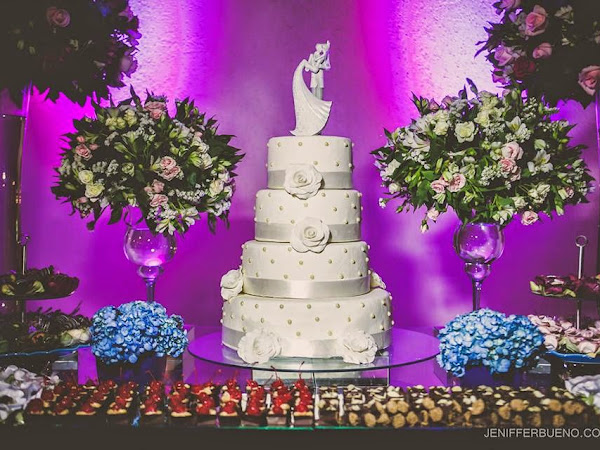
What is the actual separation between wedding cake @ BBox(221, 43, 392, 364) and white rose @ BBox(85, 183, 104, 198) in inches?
26.9

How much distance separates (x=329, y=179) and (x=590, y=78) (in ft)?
4.41

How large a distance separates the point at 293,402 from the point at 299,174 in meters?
1.08

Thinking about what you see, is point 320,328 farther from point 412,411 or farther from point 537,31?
point 537,31

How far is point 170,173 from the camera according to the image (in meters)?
3.82

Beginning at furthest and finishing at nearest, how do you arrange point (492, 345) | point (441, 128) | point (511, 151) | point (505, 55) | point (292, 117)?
point (292, 117) → point (505, 55) → point (441, 128) → point (511, 151) → point (492, 345)

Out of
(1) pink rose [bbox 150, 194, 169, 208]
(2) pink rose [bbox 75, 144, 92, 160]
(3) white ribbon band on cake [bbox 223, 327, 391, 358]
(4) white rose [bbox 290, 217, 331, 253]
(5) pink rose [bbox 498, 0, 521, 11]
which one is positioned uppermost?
(5) pink rose [bbox 498, 0, 521, 11]

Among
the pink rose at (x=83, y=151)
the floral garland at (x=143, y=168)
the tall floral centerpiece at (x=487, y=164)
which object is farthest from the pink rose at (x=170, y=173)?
the tall floral centerpiece at (x=487, y=164)

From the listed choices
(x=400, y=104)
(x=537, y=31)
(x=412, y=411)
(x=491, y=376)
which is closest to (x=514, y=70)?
(x=537, y=31)

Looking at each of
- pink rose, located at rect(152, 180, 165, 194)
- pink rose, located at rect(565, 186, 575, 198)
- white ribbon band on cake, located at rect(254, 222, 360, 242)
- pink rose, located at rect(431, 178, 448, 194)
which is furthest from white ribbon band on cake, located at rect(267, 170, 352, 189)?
pink rose, located at rect(565, 186, 575, 198)

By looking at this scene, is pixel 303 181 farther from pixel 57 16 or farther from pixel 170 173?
pixel 57 16

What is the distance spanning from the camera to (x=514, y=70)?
4.19 meters

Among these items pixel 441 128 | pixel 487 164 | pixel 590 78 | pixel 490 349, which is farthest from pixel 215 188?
pixel 590 78

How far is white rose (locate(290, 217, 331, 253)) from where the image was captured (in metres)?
3.65

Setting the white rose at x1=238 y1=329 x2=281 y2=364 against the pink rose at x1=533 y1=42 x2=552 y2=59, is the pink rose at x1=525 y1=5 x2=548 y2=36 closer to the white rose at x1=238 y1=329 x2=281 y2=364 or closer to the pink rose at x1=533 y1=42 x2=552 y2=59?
the pink rose at x1=533 y1=42 x2=552 y2=59
